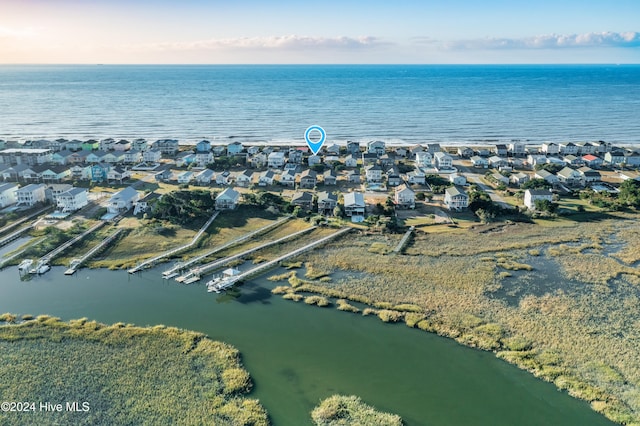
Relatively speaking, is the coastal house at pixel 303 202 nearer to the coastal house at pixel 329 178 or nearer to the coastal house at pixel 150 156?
the coastal house at pixel 329 178

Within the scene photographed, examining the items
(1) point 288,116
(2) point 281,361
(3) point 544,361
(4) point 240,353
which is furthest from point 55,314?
(1) point 288,116

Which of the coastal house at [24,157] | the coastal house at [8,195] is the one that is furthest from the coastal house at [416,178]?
the coastal house at [24,157]

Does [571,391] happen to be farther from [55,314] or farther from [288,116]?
[288,116]

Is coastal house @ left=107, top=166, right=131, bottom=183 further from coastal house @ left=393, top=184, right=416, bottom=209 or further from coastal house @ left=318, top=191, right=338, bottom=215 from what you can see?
coastal house @ left=393, top=184, right=416, bottom=209

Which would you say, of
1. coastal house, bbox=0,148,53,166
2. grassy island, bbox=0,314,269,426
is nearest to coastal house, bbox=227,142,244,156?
coastal house, bbox=0,148,53,166

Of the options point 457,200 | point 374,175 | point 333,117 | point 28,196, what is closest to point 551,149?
point 374,175

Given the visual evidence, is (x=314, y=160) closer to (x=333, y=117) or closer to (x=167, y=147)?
(x=167, y=147)
